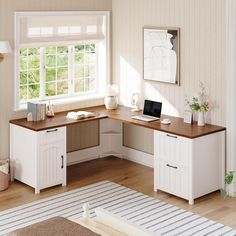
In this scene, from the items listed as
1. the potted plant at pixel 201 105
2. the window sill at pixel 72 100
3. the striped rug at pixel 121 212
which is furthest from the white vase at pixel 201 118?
the window sill at pixel 72 100

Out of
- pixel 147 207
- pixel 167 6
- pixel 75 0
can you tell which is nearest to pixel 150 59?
pixel 167 6

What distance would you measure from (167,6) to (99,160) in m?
2.23

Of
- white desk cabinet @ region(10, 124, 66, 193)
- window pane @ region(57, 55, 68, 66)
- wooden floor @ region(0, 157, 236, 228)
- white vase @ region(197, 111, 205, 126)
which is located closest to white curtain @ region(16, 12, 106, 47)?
window pane @ region(57, 55, 68, 66)

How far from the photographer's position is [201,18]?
229 inches

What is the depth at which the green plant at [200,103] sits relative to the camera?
5.77m

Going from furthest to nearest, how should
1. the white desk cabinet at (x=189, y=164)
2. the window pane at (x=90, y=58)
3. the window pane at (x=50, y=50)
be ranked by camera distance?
the window pane at (x=90, y=58)
the window pane at (x=50, y=50)
the white desk cabinet at (x=189, y=164)

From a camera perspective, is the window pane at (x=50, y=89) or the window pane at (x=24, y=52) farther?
the window pane at (x=50, y=89)

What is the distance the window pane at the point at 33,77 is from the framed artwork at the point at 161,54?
1318 mm

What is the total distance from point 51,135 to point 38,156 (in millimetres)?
274

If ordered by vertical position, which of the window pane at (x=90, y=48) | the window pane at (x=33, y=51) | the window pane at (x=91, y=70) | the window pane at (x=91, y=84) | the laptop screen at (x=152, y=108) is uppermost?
the window pane at (x=90, y=48)

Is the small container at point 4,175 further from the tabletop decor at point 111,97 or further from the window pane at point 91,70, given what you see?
the window pane at point 91,70

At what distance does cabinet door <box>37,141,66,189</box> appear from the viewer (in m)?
5.80

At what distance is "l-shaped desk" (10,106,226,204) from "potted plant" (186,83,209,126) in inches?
4.3

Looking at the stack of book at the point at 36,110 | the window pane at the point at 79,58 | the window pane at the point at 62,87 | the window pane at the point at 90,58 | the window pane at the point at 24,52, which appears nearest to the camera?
the stack of book at the point at 36,110
